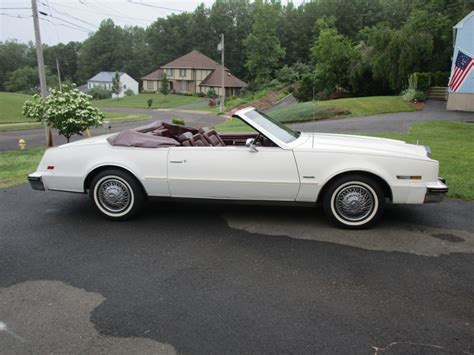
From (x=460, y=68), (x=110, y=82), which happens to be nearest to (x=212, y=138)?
(x=460, y=68)

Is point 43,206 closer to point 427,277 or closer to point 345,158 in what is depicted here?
point 345,158

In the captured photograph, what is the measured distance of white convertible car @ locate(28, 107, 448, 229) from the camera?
446 cm

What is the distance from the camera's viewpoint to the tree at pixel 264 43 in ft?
202

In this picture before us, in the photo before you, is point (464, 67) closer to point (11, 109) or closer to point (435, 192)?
point (435, 192)

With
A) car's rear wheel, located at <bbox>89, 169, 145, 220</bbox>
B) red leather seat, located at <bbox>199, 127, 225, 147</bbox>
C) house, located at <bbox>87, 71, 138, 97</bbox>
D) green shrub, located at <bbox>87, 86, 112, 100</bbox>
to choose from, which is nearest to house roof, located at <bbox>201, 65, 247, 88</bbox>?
green shrub, located at <bbox>87, 86, 112, 100</bbox>

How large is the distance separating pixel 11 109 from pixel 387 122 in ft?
120

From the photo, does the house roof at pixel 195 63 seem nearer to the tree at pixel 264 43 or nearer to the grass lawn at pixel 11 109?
the tree at pixel 264 43

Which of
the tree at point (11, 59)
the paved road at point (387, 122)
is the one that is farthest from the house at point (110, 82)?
the paved road at point (387, 122)

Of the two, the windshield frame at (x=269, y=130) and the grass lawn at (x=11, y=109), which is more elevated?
the windshield frame at (x=269, y=130)

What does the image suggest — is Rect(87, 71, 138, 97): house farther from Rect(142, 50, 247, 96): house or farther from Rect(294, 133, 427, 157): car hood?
Rect(294, 133, 427, 157): car hood

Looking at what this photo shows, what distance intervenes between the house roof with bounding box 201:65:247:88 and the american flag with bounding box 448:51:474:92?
50.9 m

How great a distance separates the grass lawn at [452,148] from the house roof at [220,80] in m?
56.8

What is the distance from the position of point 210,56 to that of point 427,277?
8954 centimetres

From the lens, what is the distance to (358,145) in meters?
4.75
